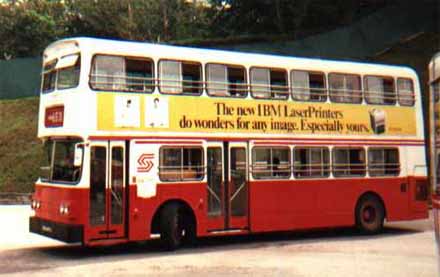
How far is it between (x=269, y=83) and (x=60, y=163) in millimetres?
5169

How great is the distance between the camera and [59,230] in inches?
479

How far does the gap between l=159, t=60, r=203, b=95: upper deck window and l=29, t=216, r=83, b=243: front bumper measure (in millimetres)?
3400

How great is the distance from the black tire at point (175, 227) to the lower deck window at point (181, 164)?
0.63 m

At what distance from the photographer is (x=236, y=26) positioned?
4288 cm

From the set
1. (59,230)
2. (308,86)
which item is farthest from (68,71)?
(308,86)

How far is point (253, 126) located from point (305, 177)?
6.30ft

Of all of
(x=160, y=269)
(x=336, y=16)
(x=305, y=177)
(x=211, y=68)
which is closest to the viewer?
(x=160, y=269)

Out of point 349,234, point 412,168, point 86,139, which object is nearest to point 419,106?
point 412,168

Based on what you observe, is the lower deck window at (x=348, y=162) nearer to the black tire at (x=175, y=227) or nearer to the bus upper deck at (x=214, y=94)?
the bus upper deck at (x=214, y=94)

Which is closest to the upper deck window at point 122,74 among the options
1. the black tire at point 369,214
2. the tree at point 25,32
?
the black tire at point 369,214

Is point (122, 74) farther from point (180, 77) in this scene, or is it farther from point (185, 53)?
point (185, 53)

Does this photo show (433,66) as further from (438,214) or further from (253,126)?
(253,126)

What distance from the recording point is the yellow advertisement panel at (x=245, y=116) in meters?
12.8

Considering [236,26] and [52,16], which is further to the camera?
[52,16]
